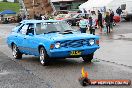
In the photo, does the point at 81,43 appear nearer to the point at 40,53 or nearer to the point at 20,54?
the point at 40,53

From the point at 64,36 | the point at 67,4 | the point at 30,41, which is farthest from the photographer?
the point at 67,4

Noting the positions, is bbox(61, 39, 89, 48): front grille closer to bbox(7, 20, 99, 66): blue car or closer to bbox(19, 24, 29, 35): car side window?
bbox(7, 20, 99, 66): blue car

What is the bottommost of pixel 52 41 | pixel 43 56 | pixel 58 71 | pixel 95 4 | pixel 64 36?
pixel 58 71

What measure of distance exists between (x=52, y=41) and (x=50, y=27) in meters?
1.61

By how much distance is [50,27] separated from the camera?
14.1 meters

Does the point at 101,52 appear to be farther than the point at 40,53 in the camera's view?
Yes

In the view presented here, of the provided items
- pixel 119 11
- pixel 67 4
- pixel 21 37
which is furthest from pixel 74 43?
pixel 67 4

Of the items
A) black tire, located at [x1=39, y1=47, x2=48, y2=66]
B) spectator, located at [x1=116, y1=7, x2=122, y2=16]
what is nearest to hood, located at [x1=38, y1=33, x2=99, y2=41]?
Answer: black tire, located at [x1=39, y1=47, x2=48, y2=66]

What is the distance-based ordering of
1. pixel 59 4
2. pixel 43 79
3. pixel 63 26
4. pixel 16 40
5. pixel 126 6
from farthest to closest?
pixel 59 4 < pixel 126 6 < pixel 16 40 < pixel 63 26 < pixel 43 79

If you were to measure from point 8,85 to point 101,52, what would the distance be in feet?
26.8

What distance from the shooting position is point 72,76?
428 inches

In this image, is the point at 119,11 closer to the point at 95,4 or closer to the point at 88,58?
the point at 95,4

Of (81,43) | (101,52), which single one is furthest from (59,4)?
(81,43)

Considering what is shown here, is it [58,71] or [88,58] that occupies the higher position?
[88,58]
